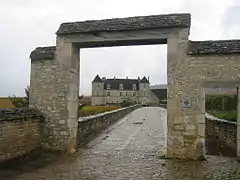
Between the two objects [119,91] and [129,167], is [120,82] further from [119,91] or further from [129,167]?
[129,167]

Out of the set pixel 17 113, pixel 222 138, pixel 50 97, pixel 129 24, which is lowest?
pixel 222 138

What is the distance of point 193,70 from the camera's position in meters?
10.3

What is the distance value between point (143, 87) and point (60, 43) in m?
94.7

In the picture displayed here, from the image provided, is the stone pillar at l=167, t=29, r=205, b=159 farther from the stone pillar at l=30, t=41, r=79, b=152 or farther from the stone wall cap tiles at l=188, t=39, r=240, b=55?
the stone pillar at l=30, t=41, r=79, b=152

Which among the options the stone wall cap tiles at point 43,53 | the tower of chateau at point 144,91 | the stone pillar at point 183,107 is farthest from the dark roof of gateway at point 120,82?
the stone pillar at point 183,107

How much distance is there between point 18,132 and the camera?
10.0 metres

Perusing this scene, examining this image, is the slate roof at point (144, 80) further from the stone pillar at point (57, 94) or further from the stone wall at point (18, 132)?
the stone wall at point (18, 132)

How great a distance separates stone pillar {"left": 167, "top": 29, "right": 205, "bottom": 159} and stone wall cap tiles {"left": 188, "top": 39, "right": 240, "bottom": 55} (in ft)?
0.91

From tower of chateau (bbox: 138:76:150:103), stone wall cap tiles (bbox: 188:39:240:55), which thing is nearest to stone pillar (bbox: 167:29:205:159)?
stone wall cap tiles (bbox: 188:39:240:55)

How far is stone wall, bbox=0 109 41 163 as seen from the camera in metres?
9.31

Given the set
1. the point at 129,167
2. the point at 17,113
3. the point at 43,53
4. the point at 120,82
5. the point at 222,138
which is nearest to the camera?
the point at 129,167

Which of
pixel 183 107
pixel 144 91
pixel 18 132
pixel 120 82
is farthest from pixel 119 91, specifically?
pixel 18 132

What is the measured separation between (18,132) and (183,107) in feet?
16.5

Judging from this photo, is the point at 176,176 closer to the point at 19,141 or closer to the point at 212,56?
the point at 212,56
